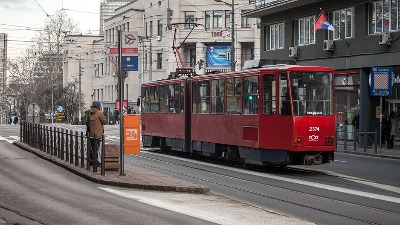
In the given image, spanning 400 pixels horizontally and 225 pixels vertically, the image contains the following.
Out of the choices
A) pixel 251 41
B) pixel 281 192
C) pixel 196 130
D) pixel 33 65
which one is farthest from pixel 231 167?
pixel 33 65

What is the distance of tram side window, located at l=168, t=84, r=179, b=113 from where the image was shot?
106 feet

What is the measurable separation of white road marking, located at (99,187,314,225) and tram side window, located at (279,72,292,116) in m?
7.53

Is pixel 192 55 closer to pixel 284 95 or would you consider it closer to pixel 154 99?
pixel 154 99

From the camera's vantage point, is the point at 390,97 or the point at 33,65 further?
the point at 33,65

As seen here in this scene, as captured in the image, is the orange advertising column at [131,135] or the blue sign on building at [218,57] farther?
the blue sign on building at [218,57]

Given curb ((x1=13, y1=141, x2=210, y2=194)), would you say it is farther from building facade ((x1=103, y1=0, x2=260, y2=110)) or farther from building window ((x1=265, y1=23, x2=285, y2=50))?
building facade ((x1=103, y1=0, x2=260, y2=110))

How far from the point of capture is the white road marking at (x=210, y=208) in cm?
1348

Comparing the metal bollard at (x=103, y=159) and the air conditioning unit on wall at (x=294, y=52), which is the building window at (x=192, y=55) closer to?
the air conditioning unit on wall at (x=294, y=52)

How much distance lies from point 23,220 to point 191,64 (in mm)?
73354

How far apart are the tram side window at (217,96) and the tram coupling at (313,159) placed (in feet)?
14.8

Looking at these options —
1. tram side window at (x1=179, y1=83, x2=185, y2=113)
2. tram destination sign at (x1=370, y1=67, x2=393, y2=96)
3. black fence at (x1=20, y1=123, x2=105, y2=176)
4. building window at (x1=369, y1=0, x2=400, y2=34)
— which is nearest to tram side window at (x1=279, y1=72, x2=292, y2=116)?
black fence at (x1=20, y1=123, x2=105, y2=176)

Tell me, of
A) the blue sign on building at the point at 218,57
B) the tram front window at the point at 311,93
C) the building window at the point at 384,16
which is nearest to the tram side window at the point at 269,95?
the tram front window at the point at 311,93

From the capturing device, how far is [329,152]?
24.6 m

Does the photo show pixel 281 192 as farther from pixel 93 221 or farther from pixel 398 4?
pixel 398 4
